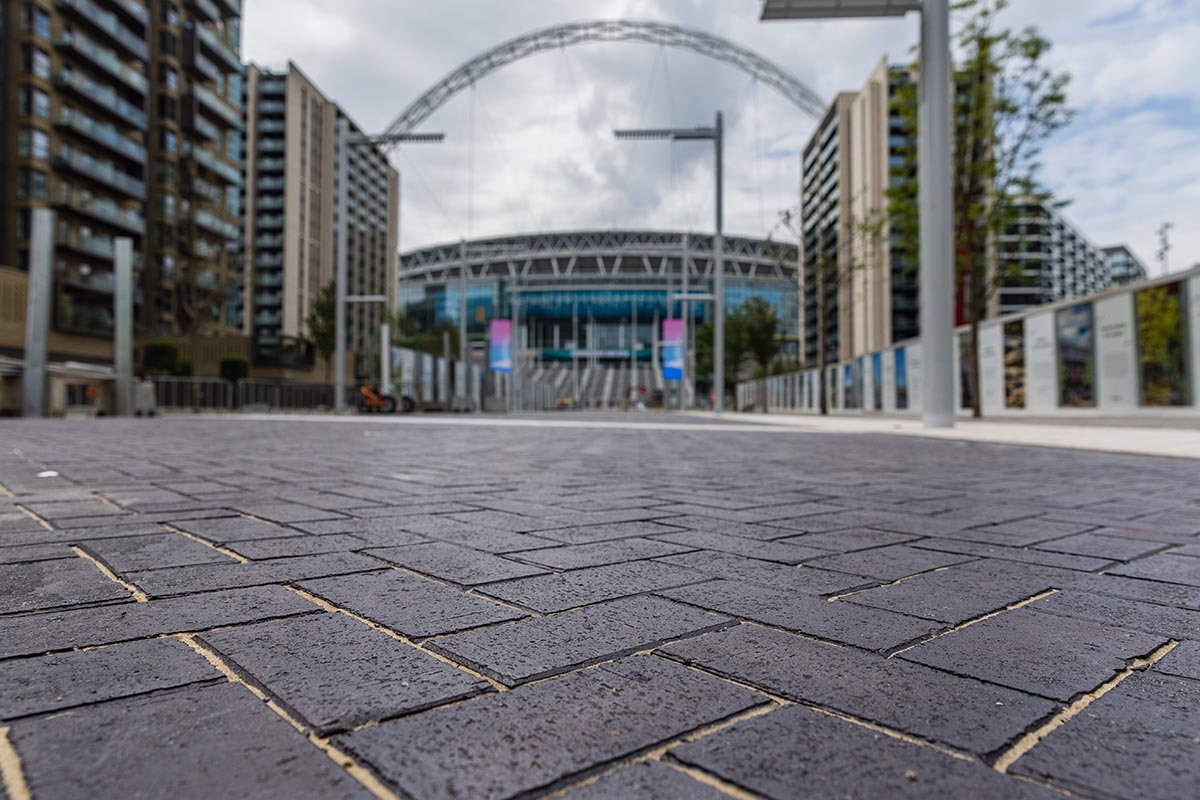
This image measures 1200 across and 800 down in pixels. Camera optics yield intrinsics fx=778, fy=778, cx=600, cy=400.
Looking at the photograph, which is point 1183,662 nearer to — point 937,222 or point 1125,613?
point 1125,613

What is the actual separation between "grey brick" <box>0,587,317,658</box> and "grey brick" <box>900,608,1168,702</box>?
4.02 feet

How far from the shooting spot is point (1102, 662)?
1.31m

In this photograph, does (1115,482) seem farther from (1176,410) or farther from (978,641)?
(1176,410)

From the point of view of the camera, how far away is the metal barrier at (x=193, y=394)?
880 inches

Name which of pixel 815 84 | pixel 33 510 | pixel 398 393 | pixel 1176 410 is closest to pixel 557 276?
pixel 815 84

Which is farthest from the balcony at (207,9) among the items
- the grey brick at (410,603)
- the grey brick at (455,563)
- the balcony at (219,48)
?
the grey brick at (410,603)

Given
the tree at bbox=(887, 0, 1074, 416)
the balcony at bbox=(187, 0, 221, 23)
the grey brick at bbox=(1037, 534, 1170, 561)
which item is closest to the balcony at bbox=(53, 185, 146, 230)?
the balcony at bbox=(187, 0, 221, 23)

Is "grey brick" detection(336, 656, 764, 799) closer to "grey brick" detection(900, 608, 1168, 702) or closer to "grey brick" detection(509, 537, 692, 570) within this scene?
"grey brick" detection(900, 608, 1168, 702)

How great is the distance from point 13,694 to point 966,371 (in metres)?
17.5

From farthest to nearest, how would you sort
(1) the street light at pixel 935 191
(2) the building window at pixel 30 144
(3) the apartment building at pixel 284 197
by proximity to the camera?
(3) the apartment building at pixel 284 197, (2) the building window at pixel 30 144, (1) the street light at pixel 935 191

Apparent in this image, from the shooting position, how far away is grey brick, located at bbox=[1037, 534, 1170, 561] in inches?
90.7

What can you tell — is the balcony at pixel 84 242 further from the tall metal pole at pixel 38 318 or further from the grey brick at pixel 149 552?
the grey brick at pixel 149 552

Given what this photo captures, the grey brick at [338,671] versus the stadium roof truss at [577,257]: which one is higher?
the stadium roof truss at [577,257]

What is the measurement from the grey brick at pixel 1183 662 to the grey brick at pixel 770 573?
2.02 feet
